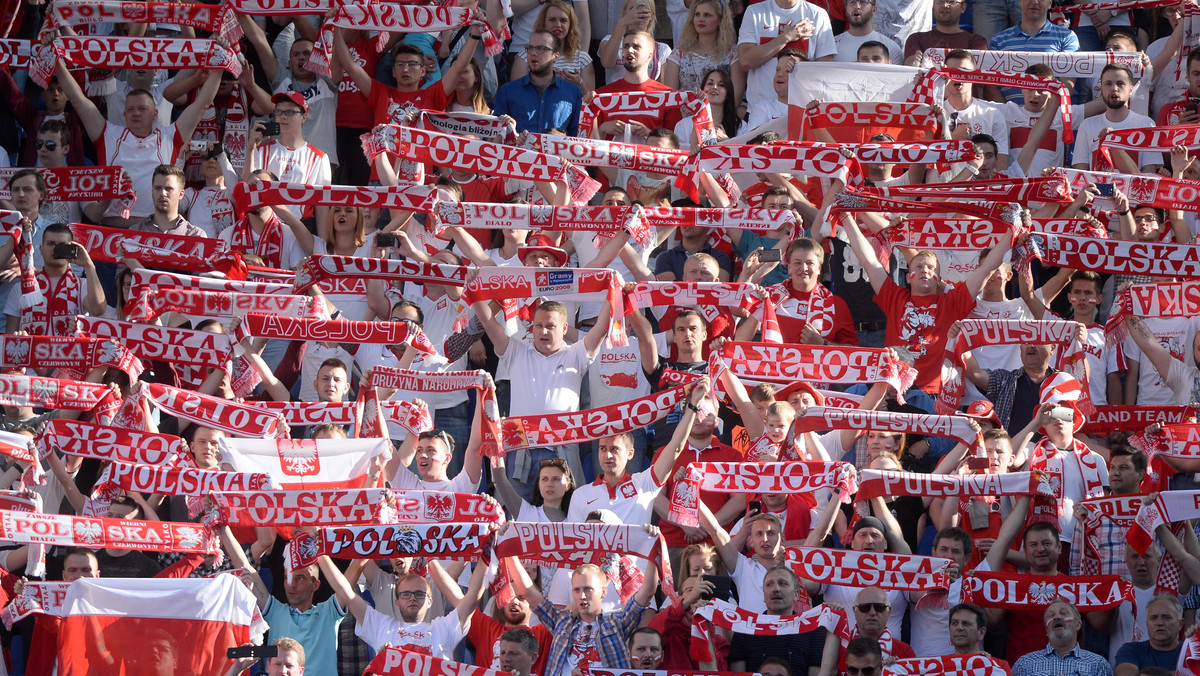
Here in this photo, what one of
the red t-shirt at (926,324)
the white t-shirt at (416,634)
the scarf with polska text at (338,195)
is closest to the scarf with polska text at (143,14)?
the scarf with polska text at (338,195)

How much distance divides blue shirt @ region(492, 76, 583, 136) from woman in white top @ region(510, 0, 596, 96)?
0.11 m

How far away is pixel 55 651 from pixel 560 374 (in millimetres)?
3442

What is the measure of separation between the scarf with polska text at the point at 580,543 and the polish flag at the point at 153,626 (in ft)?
4.82

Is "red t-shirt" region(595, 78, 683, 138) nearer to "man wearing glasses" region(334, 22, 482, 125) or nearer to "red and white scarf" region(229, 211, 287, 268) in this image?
"man wearing glasses" region(334, 22, 482, 125)

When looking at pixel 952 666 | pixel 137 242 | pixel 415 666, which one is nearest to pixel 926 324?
pixel 952 666

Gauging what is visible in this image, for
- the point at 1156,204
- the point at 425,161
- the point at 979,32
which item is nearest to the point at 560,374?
the point at 425,161

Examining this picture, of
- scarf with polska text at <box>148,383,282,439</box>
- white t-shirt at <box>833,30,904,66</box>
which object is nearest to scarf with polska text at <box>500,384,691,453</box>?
scarf with polska text at <box>148,383,282,439</box>

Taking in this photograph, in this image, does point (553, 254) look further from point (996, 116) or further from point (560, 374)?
point (996, 116)

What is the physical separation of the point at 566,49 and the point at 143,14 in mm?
3233

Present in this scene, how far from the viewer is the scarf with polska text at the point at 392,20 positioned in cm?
1454

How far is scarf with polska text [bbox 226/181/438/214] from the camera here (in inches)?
514

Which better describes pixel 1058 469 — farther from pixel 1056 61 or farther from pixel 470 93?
pixel 470 93

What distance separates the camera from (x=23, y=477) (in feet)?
35.1

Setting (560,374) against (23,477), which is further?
(560,374)
